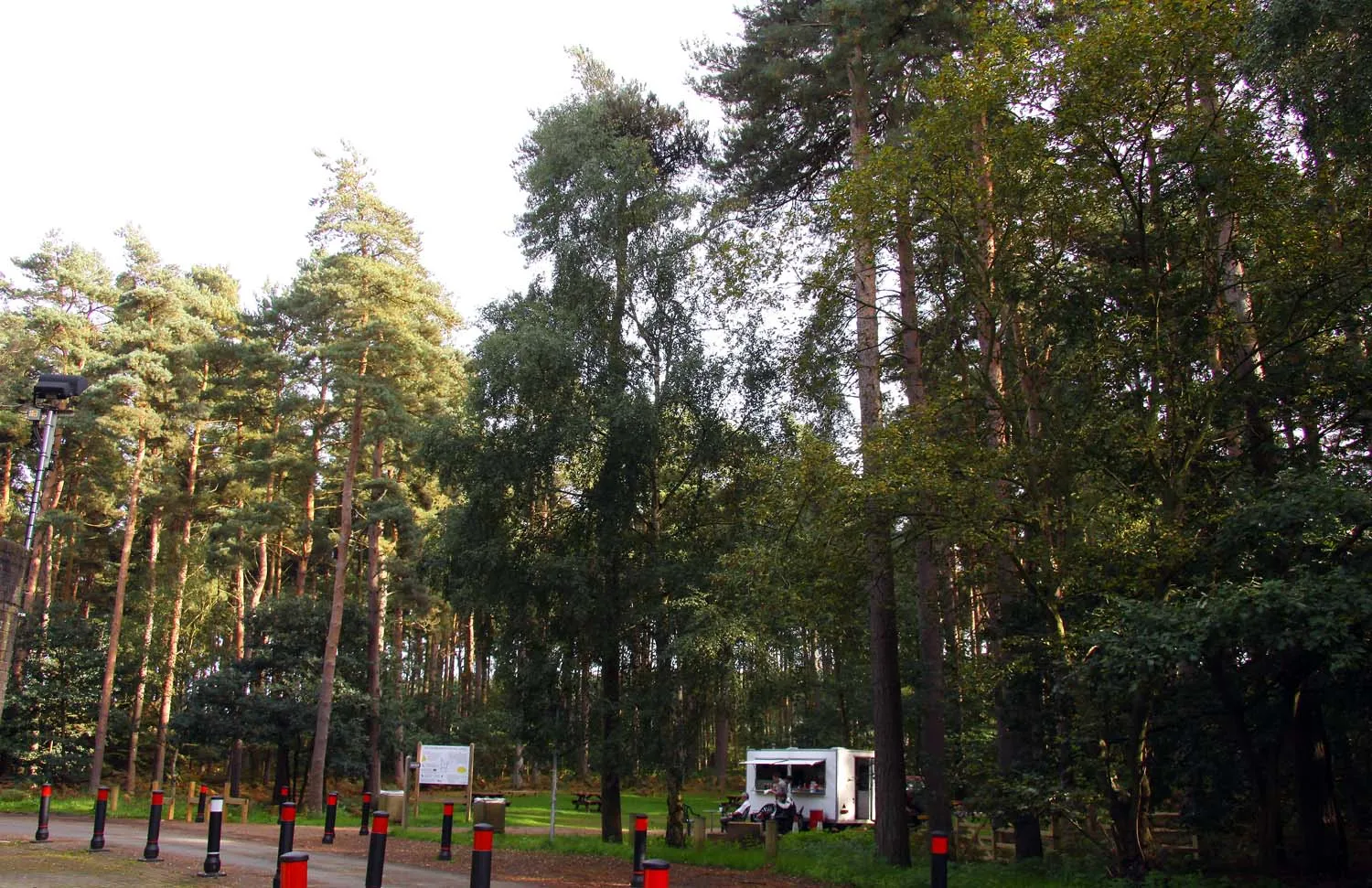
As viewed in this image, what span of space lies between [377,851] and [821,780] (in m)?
21.8

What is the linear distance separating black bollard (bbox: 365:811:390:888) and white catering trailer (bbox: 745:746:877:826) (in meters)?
20.7

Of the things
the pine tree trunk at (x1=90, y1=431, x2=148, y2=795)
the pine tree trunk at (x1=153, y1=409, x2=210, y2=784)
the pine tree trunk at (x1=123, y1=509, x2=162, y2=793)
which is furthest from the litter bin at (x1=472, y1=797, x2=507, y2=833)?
the pine tree trunk at (x1=123, y1=509, x2=162, y2=793)

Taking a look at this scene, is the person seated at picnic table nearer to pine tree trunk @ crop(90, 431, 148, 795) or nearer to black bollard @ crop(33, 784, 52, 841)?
black bollard @ crop(33, 784, 52, 841)

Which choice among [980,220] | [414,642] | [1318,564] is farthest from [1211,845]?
[414,642]

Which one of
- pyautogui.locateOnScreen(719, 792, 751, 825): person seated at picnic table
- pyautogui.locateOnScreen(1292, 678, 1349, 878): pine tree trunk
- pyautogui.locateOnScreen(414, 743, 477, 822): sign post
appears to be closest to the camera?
pyautogui.locateOnScreen(1292, 678, 1349, 878): pine tree trunk

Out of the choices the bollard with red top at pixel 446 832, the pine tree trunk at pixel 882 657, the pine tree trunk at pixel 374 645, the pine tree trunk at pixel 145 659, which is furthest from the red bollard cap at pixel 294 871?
the pine tree trunk at pixel 145 659

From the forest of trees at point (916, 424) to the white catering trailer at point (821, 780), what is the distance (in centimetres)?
348

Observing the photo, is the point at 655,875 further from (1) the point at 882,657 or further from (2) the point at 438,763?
(2) the point at 438,763

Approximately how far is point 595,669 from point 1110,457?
11834mm

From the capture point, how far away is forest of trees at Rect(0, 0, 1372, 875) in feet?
35.9

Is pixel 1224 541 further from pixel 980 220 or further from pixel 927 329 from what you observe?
pixel 927 329

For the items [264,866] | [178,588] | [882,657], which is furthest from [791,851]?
[178,588]

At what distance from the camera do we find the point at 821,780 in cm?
2838

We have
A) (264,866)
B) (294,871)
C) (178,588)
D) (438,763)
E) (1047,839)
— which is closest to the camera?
(294,871)
